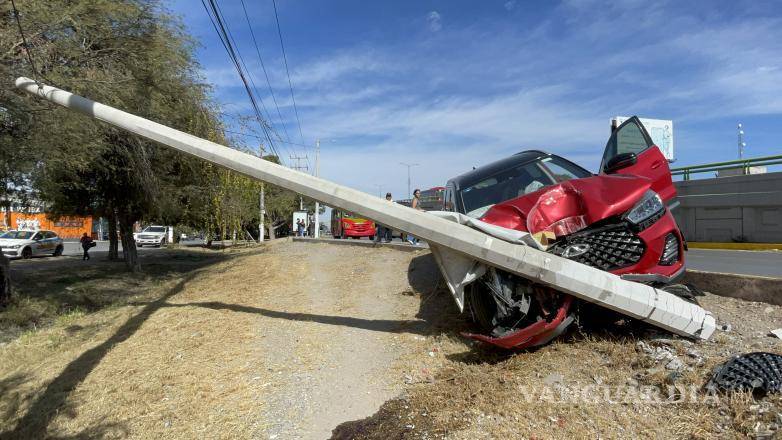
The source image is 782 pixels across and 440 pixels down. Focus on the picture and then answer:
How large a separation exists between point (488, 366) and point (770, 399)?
2.06 m

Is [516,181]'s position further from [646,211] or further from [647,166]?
[646,211]

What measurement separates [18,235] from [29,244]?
905 mm

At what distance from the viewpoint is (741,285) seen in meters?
5.28

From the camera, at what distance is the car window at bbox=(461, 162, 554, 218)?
6356 mm

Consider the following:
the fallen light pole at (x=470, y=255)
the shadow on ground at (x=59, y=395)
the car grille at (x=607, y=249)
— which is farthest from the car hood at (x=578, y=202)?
the shadow on ground at (x=59, y=395)

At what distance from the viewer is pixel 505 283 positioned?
447 cm

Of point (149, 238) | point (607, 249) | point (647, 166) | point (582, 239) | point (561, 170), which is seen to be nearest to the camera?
point (607, 249)

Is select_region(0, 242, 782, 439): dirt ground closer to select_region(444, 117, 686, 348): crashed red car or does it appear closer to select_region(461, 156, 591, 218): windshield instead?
select_region(444, 117, 686, 348): crashed red car

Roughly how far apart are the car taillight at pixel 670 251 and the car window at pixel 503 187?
1.98 meters

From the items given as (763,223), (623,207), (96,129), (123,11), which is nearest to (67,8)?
(123,11)

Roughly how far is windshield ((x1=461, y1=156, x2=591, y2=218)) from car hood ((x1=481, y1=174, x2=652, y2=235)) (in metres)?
1.22

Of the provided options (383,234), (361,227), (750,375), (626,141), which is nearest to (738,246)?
(383,234)

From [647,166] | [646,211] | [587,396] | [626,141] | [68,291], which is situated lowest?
[68,291]

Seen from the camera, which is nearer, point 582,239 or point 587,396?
point 587,396
